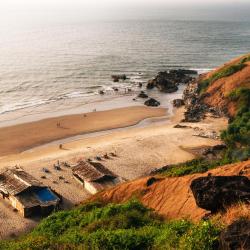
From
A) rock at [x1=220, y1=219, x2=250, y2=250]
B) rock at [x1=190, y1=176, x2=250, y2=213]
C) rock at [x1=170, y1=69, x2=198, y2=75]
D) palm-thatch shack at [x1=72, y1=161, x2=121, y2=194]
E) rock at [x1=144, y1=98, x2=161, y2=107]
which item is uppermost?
rock at [x1=220, y1=219, x2=250, y2=250]

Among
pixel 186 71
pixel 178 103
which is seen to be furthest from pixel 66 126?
pixel 186 71

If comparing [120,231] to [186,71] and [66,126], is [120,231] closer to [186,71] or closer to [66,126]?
[66,126]

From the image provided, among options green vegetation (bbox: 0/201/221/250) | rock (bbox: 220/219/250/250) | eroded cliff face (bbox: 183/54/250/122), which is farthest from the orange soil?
eroded cliff face (bbox: 183/54/250/122)

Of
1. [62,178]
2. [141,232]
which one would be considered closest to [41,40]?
[62,178]

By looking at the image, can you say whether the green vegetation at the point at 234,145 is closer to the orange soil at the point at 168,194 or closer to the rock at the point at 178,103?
the orange soil at the point at 168,194

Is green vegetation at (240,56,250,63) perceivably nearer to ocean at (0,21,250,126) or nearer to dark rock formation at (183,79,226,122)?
dark rock formation at (183,79,226,122)

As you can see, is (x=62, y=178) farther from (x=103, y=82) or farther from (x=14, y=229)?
(x=103, y=82)
